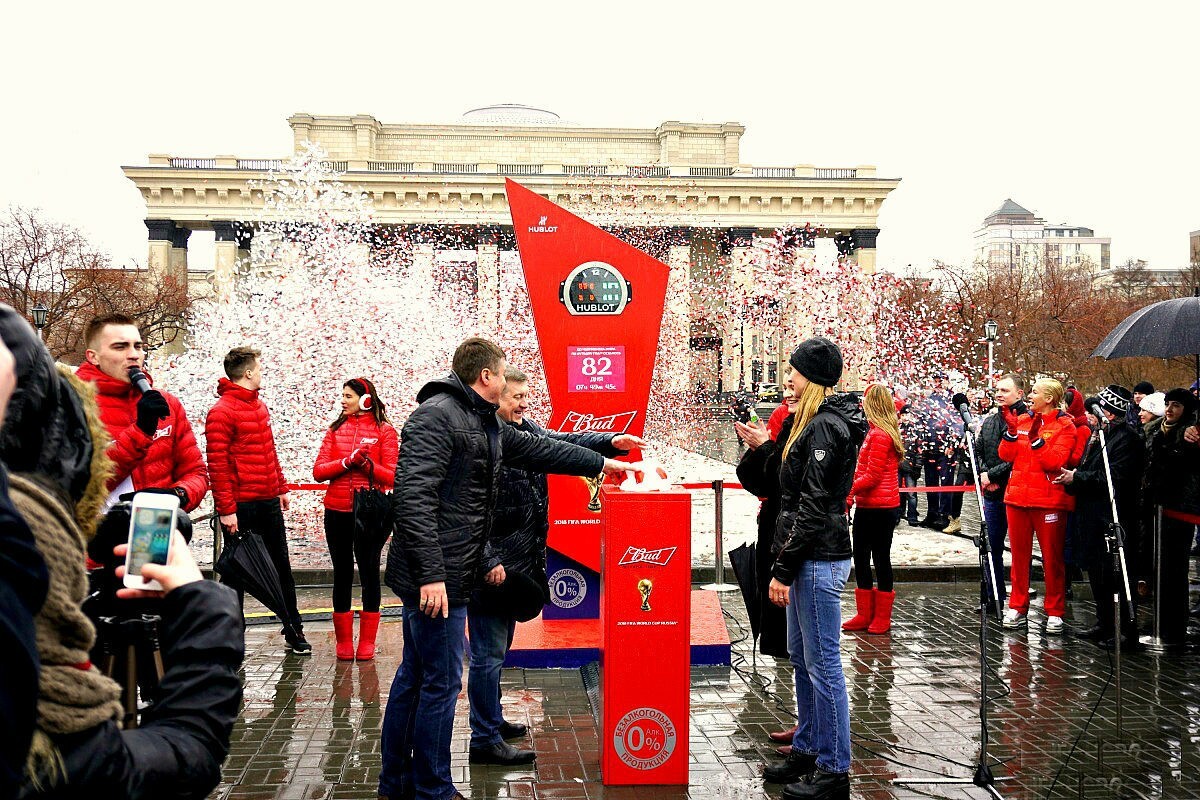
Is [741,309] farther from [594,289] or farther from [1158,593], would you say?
[594,289]

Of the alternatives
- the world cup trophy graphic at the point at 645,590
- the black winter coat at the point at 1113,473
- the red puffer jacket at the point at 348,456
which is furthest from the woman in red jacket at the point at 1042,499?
the red puffer jacket at the point at 348,456

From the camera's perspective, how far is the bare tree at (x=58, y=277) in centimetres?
3359

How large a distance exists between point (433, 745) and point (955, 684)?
13.5 feet

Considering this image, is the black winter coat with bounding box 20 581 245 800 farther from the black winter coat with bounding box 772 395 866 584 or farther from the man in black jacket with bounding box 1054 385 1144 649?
the man in black jacket with bounding box 1054 385 1144 649

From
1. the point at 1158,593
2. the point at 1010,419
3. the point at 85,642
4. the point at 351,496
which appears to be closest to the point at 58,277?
the point at 351,496

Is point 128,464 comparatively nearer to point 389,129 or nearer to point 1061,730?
point 1061,730

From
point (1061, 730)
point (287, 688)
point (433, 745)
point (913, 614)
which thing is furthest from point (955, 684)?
point (287, 688)

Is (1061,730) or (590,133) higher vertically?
(590,133)

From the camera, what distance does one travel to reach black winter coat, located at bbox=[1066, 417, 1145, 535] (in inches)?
334

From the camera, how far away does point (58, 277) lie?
119ft

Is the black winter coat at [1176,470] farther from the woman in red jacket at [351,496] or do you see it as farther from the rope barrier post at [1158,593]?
the woman in red jacket at [351,496]

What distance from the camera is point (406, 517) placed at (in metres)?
4.55

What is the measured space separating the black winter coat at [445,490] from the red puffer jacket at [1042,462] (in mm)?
5520

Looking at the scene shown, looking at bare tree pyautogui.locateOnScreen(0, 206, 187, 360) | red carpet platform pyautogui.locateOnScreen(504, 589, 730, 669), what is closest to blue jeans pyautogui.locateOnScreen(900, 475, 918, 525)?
red carpet platform pyautogui.locateOnScreen(504, 589, 730, 669)
